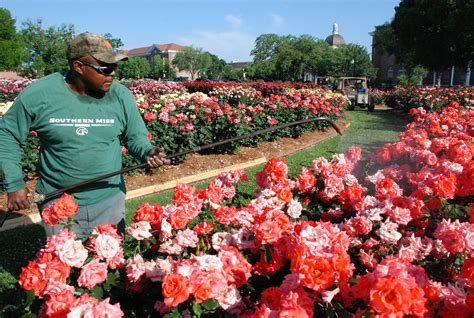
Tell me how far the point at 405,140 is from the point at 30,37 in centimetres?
6673

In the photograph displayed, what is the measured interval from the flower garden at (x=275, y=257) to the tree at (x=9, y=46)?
5752cm

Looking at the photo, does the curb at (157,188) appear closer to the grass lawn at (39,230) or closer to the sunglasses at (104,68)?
the grass lawn at (39,230)

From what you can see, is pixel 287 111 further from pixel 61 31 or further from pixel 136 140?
pixel 61 31

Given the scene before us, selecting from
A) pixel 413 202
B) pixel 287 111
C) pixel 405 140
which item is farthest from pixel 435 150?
pixel 287 111

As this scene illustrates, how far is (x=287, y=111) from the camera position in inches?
451

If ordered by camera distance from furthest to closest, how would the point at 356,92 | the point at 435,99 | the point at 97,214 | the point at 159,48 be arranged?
the point at 159,48, the point at 356,92, the point at 435,99, the point at 97,214

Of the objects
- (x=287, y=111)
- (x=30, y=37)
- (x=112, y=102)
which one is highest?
(x=30, y=37)

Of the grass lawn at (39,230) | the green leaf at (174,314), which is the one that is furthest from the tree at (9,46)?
A: the green leaf at (174,314)

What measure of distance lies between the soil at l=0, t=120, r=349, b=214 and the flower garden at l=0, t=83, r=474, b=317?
154 inches

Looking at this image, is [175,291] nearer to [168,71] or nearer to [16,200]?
[16,200]

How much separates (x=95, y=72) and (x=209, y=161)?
560 centimetres

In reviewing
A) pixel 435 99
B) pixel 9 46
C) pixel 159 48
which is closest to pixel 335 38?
pixel 159 48

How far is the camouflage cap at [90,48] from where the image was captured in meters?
2.50

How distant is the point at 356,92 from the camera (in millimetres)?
24188
